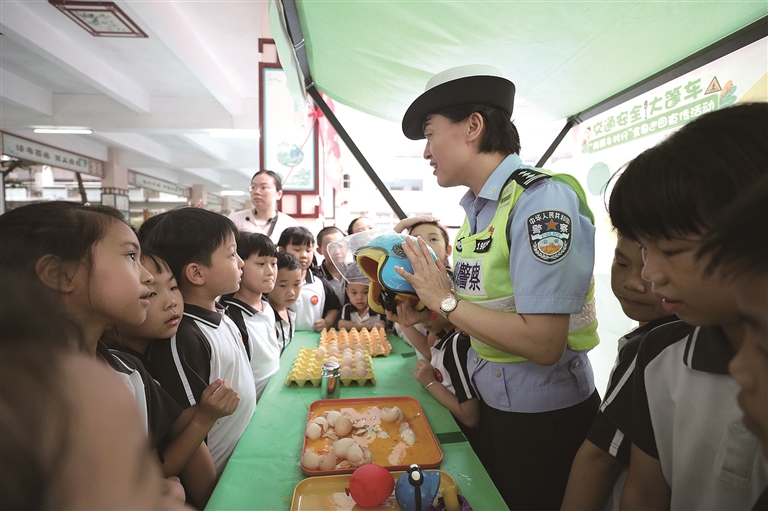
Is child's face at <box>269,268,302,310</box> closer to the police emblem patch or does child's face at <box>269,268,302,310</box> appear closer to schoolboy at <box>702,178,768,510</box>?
the police emblem patch

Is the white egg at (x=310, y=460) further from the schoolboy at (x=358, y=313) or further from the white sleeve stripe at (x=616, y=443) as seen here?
the schoolboy at (x=358, y=313)

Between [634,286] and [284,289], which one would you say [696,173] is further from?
[284,289]

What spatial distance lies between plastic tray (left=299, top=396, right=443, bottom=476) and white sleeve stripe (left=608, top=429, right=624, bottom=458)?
41 centimetres

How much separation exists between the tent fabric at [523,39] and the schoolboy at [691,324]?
0.91 metres

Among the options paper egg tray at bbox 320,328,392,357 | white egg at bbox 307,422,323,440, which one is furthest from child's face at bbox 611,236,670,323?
paper egg tray at bbox 320,328,392,357

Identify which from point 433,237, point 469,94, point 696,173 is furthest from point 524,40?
point 696,173

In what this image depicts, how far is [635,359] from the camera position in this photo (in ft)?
2.72

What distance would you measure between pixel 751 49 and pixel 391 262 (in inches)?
59.8

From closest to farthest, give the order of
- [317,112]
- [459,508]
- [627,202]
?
[627,202] < [459,508] < [317,112]

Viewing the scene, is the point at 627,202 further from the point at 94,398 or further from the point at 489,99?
the point at 94,398

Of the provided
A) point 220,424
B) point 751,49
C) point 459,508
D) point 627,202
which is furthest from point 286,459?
point 751,49

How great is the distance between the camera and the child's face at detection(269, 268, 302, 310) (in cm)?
229

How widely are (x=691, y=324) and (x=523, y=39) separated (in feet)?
4.12

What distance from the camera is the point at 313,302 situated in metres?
2.80
